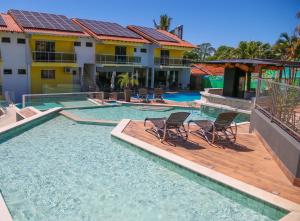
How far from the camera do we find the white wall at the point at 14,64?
25.1m

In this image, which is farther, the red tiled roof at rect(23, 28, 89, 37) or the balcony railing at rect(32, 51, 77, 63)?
the balcony railing at rect(32, 51, 77, 63)

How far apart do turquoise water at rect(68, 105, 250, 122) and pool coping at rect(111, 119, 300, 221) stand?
697 cm

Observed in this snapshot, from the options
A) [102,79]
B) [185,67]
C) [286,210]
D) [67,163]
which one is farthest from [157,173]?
[185,67]

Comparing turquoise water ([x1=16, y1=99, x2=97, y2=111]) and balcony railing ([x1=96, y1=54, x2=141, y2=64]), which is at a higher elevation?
balcony railing ([x1=96, y1=54, x2=141, y2=64])

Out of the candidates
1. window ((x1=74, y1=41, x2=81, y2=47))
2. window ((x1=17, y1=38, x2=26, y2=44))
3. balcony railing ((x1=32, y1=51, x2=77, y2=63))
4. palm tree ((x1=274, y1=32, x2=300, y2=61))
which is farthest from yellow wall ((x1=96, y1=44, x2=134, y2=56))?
palm tree ((x1=274, y1=32, x2=300, y2=61))

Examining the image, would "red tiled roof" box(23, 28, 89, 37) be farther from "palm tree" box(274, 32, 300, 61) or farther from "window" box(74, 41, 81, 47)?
"palm tree" box(274, 32, 300, 61)

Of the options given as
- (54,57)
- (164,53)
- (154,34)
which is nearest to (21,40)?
(54,57)

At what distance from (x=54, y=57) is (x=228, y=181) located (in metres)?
23.6

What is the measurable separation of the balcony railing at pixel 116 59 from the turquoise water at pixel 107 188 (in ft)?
67.0

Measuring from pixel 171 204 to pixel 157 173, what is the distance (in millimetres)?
1732

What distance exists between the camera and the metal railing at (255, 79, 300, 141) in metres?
8.10

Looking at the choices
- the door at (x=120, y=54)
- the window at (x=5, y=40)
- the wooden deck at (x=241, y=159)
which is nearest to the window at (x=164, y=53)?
the door at (x=120, y=54)

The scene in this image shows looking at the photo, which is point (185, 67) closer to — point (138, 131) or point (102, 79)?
point (102, 79)

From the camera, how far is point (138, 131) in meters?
11.7
